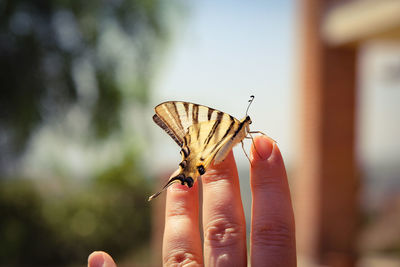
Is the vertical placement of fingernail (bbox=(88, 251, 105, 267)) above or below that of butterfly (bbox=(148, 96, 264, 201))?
below

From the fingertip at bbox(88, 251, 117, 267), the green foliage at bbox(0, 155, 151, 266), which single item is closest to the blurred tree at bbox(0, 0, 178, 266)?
the green foliage at bbox(0, 155, 151, 266)

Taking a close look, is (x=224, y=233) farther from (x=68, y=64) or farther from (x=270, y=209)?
(x=68, y=64)

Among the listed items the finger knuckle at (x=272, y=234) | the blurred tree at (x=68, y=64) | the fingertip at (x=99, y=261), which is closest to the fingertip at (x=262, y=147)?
the finger knuckle at (x=272, y=234)

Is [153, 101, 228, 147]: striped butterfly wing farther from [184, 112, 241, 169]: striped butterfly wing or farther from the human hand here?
the human hand

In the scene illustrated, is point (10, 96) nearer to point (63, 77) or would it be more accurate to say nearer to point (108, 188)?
point (63, 77)

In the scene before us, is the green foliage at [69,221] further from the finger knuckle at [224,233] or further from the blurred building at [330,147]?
the finger knuckle at [224,233]

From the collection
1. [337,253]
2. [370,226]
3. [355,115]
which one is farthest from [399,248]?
[355,115]
